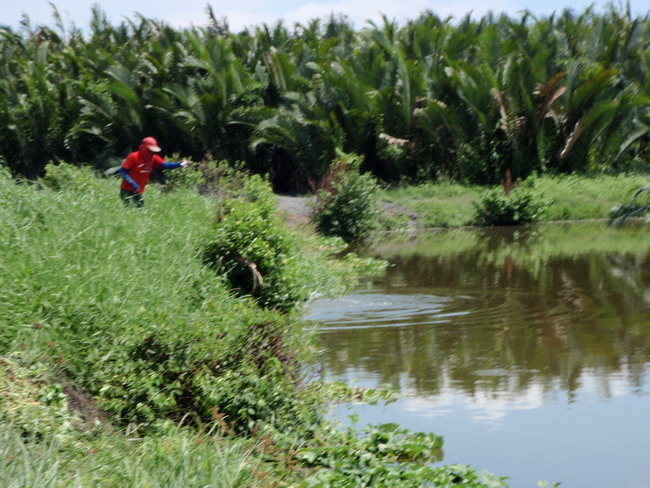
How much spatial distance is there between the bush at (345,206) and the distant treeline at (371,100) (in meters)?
3.95

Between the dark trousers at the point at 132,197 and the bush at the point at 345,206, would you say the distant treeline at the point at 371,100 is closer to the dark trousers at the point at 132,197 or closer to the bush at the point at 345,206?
the bush at the point at 345,206

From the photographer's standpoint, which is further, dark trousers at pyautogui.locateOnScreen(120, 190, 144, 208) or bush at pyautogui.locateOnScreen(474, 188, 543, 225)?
bush at pyautogui.locateOnScreen(474, 188, 543, 225)

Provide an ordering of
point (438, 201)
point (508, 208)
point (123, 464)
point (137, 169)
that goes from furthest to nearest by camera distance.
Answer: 1. point (438, 201)
2. point (508, 208)
3. point (137, 169)
4. point (123, 464)

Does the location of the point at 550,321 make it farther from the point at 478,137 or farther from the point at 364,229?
the point at 478,137

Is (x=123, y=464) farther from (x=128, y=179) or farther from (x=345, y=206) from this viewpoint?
(x=345, y=206)

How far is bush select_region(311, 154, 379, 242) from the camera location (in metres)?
20.3

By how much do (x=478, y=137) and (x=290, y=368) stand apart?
2041cm

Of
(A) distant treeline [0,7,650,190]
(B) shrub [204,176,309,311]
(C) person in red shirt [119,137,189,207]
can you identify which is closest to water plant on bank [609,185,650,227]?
(A) distant treeline [0,7,650,190]

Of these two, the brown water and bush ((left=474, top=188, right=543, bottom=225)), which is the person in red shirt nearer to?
the brown water

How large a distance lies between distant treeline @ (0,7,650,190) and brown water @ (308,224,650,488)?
10432 mm

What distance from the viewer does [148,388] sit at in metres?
6.20

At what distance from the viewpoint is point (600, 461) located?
5.78 metres

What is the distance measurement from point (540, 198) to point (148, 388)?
17.5 m

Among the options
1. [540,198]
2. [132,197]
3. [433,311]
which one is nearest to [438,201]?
[540,198]
